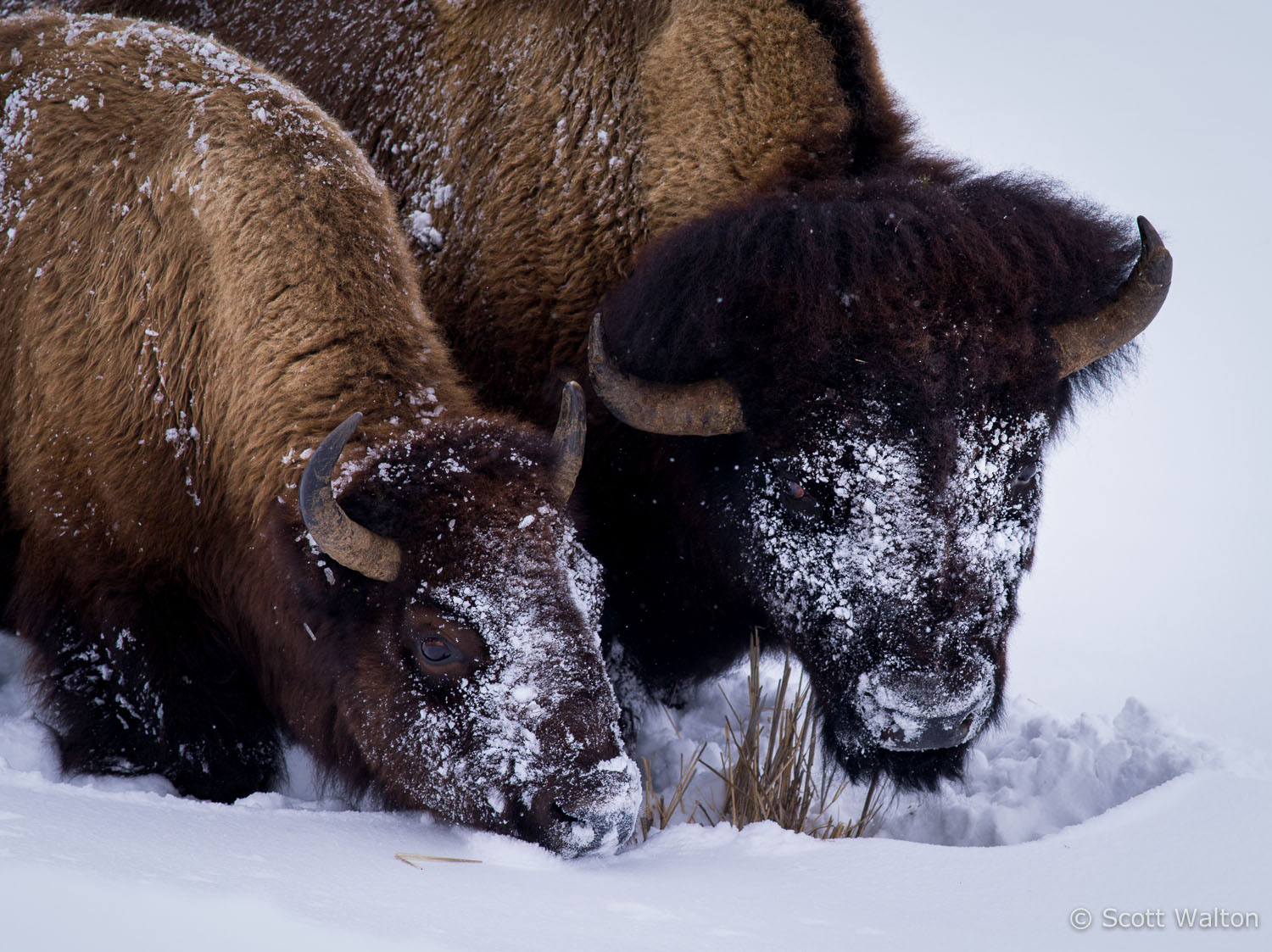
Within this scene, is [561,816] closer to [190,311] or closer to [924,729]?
[924,729]

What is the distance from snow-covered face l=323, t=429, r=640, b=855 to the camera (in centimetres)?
295

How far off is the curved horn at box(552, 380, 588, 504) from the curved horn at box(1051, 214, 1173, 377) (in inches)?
62.0

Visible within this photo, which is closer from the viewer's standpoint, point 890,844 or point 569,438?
point 890,844

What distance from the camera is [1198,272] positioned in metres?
15.0

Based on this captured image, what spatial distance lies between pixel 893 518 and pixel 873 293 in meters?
0.69

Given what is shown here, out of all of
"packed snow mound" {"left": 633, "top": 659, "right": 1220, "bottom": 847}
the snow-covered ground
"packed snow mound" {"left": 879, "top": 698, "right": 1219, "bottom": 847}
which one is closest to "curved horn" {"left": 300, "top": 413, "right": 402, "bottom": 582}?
the snow-covered ground

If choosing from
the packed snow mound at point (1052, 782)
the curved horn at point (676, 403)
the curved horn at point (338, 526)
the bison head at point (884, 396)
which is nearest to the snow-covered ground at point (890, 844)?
the packed snow mound at point (1052, 782)

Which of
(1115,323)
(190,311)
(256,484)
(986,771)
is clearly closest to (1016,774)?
(986,771)

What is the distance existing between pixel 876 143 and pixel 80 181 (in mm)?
2969

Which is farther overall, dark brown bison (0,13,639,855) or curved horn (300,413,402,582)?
dark brown bison (0,13,639,855)

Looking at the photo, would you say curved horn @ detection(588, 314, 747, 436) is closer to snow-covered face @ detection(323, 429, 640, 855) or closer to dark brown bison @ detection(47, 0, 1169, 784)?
dark brown bison @ detection(47, 0, 1169, 784)

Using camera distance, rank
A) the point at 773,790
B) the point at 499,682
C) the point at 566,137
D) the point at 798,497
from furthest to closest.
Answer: the point at 566,137 < the point at 773,790 < the point at 798,497 < the point at 499,682

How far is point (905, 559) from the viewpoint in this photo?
3320 millimetres

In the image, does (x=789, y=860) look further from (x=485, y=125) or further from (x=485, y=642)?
(x=485, y=125)
